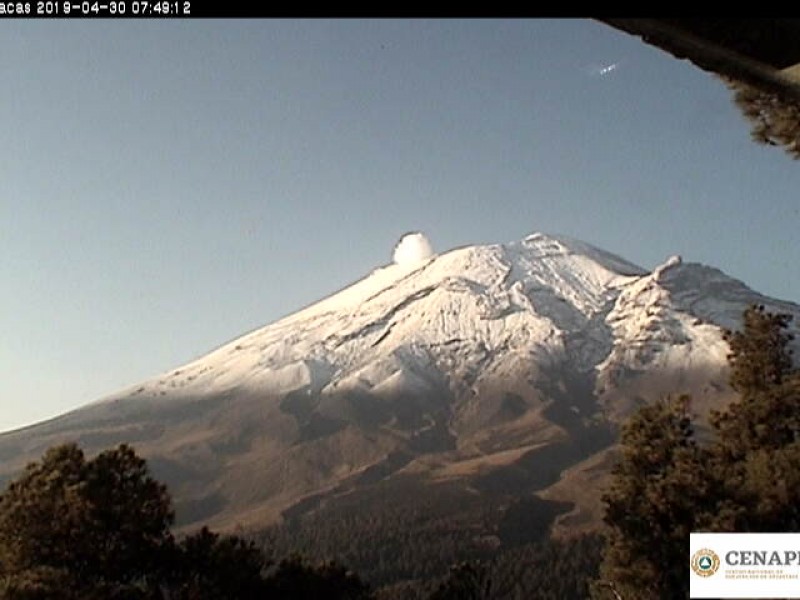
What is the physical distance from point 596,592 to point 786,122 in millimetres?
10690

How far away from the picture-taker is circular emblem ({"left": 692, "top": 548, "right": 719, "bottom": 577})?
4.24 m

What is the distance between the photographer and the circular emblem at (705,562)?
424cm

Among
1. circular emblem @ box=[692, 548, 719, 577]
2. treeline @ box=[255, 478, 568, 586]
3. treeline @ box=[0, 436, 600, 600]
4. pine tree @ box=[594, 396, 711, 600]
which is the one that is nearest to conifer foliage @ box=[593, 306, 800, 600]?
pine tree @ box=[594, 396, 711, 600]

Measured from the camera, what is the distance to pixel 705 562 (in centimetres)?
430

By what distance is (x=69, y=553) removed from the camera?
8703 millimetres

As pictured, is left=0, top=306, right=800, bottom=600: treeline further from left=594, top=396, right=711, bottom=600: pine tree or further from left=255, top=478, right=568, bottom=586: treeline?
left=255, top=478, right=568, bottom=586: treeline

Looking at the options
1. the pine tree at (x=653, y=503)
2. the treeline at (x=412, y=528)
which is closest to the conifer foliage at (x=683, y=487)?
the pine tree at (x=653, y=503)

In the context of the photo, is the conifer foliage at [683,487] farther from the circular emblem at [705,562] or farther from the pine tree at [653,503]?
the circular emblem at [705,562]

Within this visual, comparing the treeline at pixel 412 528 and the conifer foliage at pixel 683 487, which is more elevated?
the conifer foliage at pixel 683 487

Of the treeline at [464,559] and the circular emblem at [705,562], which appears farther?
the treeline at [464,559]

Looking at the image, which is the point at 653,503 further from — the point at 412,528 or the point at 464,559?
the point at 412,528

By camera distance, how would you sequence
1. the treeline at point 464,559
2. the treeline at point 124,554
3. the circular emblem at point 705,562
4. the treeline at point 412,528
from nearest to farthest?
the circular emblem at point 705,562 < the treeline at point 124,554 < the treeline at point 464,559 < the treeline at point 412,528

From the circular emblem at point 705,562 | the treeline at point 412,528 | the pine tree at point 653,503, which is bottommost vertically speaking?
the treeline at point 412,528

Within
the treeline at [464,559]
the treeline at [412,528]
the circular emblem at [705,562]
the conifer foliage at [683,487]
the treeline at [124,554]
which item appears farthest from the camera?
the treeline at [412,528]
